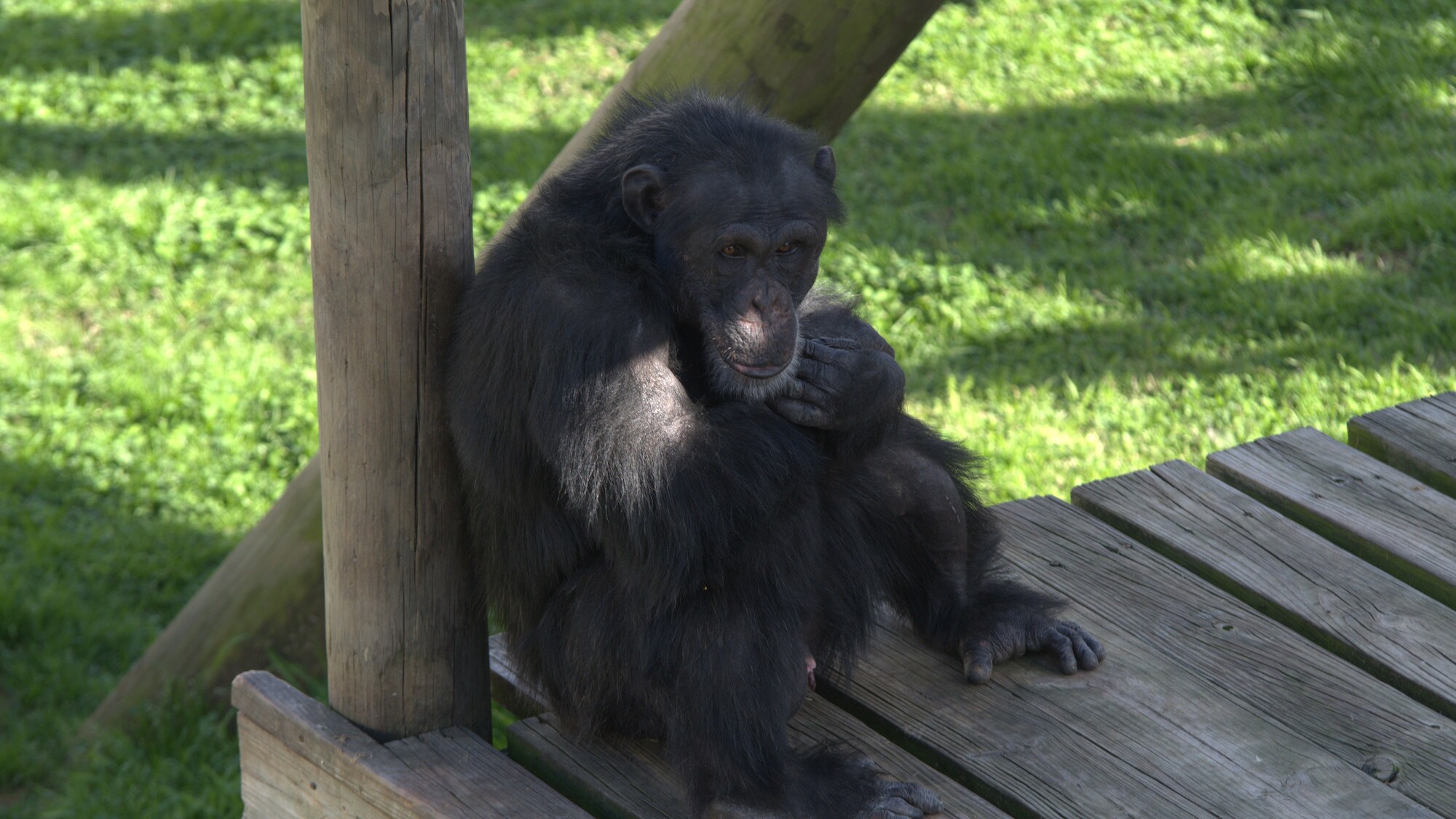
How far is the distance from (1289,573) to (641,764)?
5.90 feet

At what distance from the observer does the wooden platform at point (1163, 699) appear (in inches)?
112

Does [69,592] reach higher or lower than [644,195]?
lower

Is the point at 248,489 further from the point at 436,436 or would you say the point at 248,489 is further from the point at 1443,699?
the point at 1443,699

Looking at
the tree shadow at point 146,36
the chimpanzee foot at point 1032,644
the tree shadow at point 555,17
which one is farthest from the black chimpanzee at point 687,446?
the tree shadow at point 146,36

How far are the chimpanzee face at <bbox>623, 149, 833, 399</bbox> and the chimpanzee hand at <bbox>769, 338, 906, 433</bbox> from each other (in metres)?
0.04

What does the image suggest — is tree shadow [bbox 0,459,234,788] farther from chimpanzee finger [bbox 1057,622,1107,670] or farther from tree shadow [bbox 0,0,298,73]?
tree shadow [bbox 0,0,298,73]

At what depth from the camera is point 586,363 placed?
2576 millimetres

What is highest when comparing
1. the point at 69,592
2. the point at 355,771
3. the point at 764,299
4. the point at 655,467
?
the point at 764,299

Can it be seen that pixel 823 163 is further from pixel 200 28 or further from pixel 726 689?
pixel 200 28

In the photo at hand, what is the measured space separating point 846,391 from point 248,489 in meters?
3.58

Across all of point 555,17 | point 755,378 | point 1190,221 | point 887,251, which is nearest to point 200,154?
point 555,17

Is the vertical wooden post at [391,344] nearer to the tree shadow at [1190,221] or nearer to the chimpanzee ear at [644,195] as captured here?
the chimpanzee ear at [644,195]

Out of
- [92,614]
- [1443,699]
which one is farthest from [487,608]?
[92,614]

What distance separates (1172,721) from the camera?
306 cm
